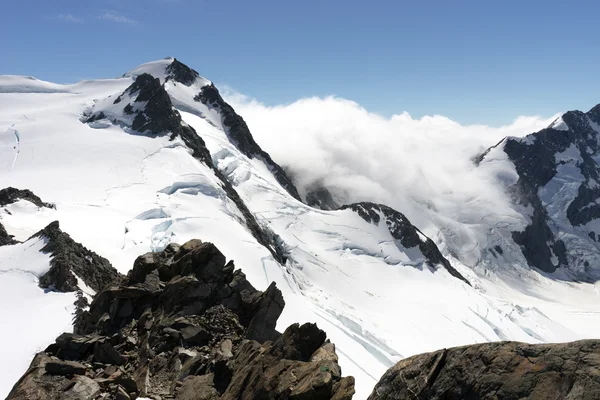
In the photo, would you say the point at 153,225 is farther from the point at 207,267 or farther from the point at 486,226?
the point at 486,226

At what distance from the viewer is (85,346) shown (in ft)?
59.4

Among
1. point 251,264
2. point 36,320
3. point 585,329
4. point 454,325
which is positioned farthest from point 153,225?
point 585,329

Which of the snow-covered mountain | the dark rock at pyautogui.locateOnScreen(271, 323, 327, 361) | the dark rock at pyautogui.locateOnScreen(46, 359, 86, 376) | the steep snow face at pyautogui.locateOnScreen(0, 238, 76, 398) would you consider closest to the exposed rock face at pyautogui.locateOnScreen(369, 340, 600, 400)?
the dark rock at pyautogui.locateOnScreen(271, 323, 327, 361)

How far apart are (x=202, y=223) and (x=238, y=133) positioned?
65.3 m

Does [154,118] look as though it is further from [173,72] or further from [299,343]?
[299,343]

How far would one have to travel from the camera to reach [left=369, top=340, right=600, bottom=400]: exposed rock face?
28.4 ft

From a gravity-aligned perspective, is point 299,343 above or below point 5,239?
below

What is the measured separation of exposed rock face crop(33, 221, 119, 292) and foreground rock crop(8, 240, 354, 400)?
6.00 m

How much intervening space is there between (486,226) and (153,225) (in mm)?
170441

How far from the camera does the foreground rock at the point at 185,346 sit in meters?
13.6

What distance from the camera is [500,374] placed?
31.2 feet

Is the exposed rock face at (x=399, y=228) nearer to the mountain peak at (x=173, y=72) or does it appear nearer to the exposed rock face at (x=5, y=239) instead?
the mountain peak at (x=173, y=72)

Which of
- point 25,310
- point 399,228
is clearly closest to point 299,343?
point 25,310

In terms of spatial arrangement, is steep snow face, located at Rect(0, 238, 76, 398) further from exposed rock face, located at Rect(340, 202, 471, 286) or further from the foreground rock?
exposed rock face, located at Rect(340, 202, 471, 286)
